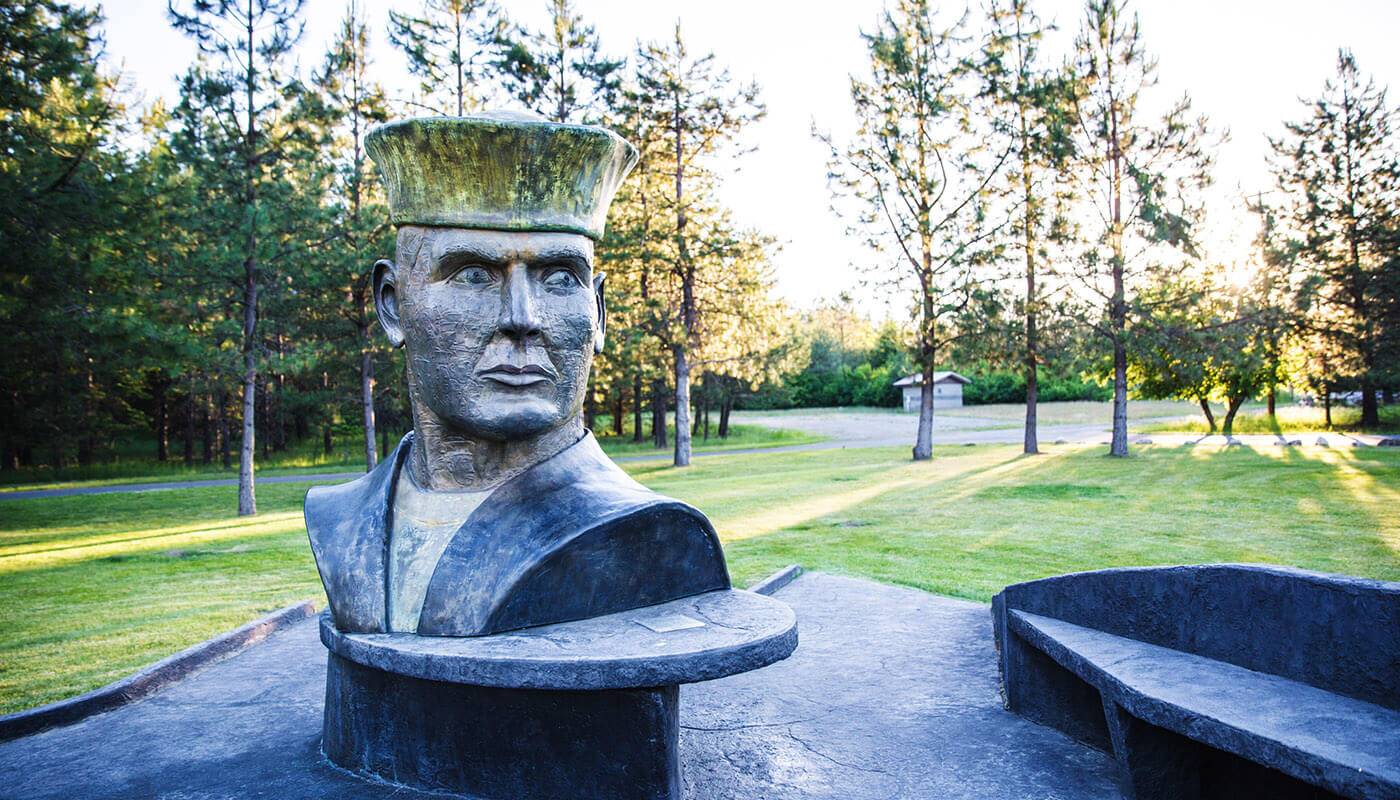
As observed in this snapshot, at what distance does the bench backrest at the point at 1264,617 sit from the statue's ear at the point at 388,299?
3226 mm

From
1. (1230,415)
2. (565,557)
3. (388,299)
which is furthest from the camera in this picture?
(1230,415)

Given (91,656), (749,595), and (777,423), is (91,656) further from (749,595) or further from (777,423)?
(777,423)

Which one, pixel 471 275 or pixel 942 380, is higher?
pixel 942 380

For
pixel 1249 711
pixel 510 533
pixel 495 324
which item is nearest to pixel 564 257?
pixel 495 324

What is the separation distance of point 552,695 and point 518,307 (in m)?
1.45

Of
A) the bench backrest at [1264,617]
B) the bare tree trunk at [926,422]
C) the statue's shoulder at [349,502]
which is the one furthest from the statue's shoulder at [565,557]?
the bare tree trunk at [926,422]

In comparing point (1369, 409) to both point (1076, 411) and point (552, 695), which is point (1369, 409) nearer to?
point (1076, 411)

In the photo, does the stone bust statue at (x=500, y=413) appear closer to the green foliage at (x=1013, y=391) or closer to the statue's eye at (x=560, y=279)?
the statue's eye at (x=560, y=279)

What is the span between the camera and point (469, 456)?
379 cm

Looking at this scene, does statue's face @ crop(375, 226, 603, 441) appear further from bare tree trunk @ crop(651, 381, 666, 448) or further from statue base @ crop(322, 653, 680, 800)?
bare tree trunk @ crop(651, 381, 666, 448)

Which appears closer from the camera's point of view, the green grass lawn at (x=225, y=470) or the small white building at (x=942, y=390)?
the green grass lawn at (x=225, y=470)

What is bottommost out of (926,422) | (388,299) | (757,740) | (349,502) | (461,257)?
(757,740)

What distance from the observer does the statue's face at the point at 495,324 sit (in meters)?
3.58

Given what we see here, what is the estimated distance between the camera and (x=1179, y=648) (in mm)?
3713
